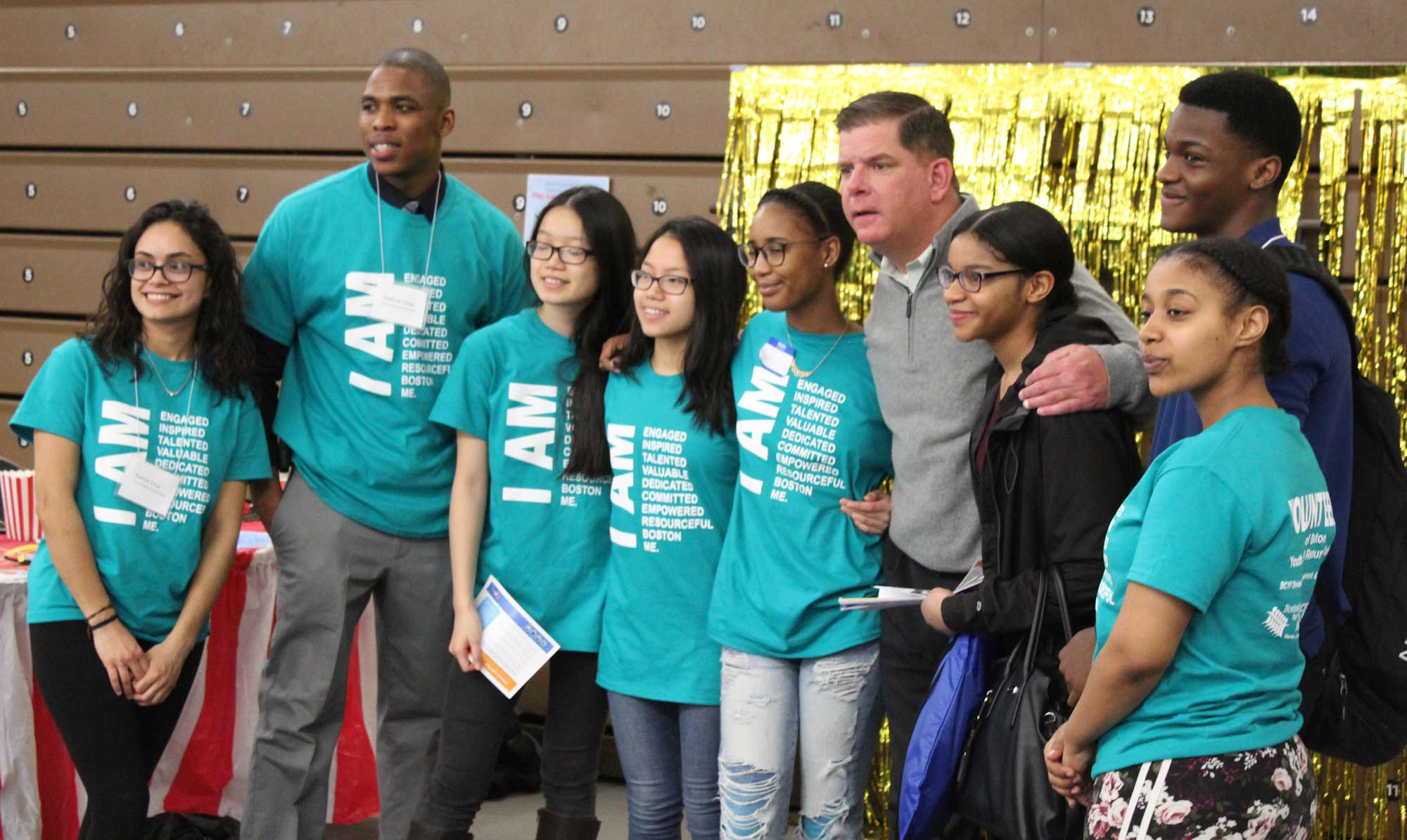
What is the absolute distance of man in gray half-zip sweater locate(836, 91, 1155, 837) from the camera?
6.91 feet

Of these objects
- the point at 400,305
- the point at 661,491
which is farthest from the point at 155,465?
the point at 661,491

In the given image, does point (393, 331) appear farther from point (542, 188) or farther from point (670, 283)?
point (542, 188)

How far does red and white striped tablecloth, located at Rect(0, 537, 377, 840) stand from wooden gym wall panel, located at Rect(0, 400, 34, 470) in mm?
1761

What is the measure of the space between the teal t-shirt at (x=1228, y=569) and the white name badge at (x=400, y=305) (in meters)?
1.50

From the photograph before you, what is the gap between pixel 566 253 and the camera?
247 cm

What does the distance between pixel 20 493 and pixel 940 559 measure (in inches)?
91.7

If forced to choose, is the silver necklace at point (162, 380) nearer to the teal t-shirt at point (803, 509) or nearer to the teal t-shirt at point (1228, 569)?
the teal t-shirt at point (803, 509)

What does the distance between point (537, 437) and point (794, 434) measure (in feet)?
1.72

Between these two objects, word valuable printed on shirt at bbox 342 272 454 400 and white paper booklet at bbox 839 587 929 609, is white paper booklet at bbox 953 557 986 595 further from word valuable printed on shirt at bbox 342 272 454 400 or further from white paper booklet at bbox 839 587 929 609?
word valuable printed on shirt at bbox 342 272 454 400

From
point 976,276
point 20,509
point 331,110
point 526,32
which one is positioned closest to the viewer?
point 976,276

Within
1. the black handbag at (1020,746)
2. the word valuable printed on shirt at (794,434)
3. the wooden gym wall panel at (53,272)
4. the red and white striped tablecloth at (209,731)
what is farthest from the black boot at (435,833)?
the wooden gym wall panel at (53,272)

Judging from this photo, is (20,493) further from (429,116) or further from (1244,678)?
(1244,678)

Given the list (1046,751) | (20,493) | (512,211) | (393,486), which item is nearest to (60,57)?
(512,211)

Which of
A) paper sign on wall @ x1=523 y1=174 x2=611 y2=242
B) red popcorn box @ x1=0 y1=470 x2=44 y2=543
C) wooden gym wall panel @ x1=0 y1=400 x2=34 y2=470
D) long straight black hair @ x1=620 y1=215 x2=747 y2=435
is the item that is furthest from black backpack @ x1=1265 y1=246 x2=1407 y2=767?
wooden gym wall panel @ x1=0 y1=400 x2=34 y2=470
